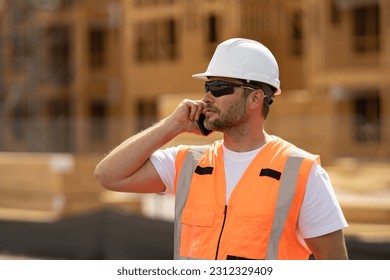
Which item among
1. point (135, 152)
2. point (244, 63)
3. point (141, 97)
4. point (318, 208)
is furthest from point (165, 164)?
point (141, 97)

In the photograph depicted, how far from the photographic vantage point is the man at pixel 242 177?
3330 mm

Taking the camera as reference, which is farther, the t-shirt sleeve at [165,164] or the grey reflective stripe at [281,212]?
the t-shirt sleeve at [165,164]

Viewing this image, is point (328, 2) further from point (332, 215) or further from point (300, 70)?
point (332, 215)

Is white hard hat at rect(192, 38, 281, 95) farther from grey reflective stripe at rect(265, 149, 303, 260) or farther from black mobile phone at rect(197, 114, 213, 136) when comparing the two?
grey reflective stripe at rect(265, 149, 303, 260)

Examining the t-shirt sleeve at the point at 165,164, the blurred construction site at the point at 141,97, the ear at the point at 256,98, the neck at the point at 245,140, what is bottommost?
the blurred construction site at the point at 141,97

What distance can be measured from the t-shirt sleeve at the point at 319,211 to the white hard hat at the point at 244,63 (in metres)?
0.45

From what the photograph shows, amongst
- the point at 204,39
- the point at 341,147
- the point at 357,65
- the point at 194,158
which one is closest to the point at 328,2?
the point at 357,65

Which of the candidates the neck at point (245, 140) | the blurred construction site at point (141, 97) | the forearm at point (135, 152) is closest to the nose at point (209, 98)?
the neck at point (245, 140)

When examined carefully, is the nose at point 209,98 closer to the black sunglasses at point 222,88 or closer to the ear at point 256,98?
the black sunglasses at point 222,88

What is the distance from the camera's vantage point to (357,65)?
31.7 m

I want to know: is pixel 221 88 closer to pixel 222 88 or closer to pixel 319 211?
pixel 222 88

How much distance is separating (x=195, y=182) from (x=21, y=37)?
32.6m

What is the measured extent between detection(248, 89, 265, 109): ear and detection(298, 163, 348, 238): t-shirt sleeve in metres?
0.36
